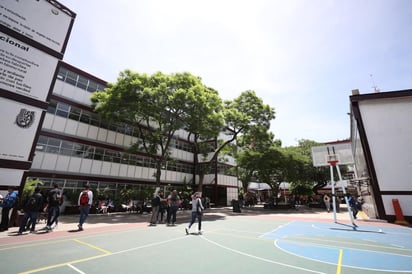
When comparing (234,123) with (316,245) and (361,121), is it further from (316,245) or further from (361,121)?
(316,245)

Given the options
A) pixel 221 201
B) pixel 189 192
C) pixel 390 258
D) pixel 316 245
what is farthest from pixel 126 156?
pixel 390 258

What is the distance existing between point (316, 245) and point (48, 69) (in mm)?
17298

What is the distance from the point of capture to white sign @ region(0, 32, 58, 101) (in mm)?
10898

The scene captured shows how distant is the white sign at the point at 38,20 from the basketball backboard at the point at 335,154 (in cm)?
2041

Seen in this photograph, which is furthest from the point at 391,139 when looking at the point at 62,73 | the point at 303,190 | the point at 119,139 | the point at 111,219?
the point at 62,73

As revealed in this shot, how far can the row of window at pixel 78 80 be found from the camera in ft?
63.4

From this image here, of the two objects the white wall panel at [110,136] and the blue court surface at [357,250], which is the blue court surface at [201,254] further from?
the white wall panel at [110,136]

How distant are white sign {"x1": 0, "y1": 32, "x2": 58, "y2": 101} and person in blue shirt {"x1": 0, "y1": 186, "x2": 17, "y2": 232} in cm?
575

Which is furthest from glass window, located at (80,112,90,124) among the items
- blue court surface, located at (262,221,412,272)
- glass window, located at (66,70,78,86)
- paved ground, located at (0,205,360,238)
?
blue court surface, located at (262,221,412,272)

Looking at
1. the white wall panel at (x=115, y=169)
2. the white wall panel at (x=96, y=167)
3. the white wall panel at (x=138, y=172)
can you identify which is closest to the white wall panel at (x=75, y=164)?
the white wall panel at (x=96, y=167)

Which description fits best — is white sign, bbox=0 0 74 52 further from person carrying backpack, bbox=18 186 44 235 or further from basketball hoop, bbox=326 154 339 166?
basketball hoop, bbox=326 154 339 166

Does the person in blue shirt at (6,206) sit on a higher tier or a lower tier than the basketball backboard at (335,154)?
lower

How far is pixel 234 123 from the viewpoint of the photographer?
25.2m

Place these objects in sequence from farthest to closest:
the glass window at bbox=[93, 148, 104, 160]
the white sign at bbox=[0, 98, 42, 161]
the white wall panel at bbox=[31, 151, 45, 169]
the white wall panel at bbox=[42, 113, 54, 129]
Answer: the glass window at bbox=[93, 148, 104, 160], the white wall panel at bbox=[42, 113, 54, 129], the white wall panel at bbox=[31, 151, 45, 169], the white sign at bbox=[0, 98, 42, 161]
